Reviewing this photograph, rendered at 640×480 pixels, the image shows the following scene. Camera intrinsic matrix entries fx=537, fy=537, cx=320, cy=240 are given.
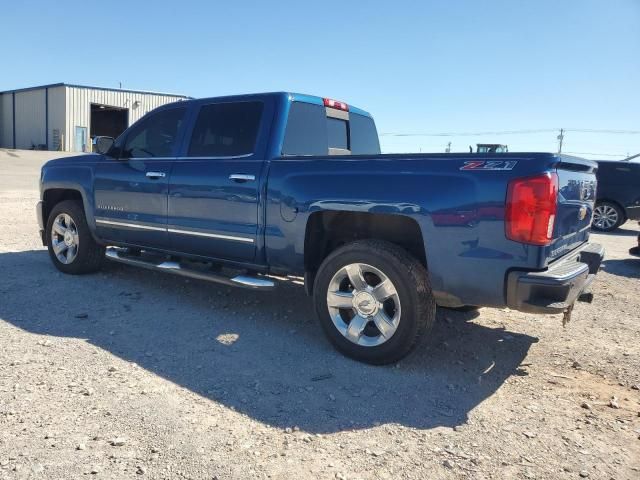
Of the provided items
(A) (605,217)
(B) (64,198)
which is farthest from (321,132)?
(A) (605,217)

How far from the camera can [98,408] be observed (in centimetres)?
315

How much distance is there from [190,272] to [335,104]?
2.19m

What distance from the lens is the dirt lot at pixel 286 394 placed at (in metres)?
2.71

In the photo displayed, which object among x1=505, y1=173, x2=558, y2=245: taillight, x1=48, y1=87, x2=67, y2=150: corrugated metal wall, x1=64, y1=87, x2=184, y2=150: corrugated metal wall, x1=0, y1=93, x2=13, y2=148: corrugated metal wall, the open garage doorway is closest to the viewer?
x1=505, y1=173, x2=558, y2=245: taillight

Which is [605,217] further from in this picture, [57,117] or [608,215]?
[57,117]

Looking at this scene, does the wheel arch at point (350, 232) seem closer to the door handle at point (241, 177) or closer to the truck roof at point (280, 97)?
the door handle at point (241, 177)

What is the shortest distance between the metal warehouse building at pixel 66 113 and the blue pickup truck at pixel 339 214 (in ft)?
124

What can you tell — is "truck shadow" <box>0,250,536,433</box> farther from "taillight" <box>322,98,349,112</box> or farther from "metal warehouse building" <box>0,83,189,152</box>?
"metal warehouse building" <box>0,83,189,152</box>

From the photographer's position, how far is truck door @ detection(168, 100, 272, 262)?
4.55 meters

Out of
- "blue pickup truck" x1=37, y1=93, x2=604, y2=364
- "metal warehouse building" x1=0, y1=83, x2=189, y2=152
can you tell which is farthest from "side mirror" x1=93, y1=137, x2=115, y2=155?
"metal warehouse building" x1=0, y1=83, x2=189, y2=152

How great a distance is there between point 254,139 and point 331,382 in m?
2.20

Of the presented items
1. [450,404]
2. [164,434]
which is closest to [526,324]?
[450,404]

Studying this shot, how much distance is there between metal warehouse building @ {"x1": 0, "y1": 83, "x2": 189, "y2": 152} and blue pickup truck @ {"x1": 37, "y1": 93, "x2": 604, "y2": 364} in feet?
124

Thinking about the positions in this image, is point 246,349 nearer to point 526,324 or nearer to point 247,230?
point 247,230
